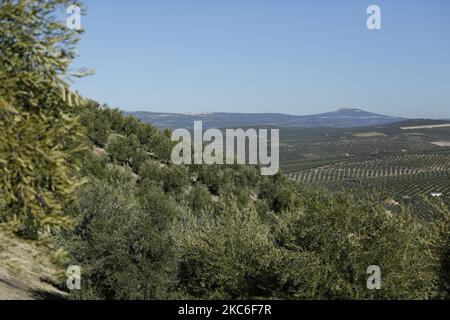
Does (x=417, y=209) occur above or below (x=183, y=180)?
below

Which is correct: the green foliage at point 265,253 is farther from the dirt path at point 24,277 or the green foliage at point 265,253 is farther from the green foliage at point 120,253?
the dirt path at point 24,277

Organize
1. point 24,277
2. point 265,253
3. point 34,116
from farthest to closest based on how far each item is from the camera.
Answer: point 24,277
point 265,253
point 34,116

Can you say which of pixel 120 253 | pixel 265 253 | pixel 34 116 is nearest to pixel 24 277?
pixel 120 253

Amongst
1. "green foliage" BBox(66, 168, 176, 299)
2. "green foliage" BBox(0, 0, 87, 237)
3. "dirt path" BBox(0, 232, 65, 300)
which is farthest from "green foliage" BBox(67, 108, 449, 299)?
"green foliage" BBox(0, 0, 87, 237)

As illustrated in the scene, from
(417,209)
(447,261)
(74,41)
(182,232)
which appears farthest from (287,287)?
(417,209)

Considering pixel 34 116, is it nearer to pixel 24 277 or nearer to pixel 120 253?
pixel 120 253

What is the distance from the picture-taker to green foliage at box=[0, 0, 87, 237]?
885cm

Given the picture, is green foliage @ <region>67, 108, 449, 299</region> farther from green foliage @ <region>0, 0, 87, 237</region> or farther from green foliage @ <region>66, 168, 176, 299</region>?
green foliage @ <region>0, 0, 87, 237</region>

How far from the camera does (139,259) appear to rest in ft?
59.9

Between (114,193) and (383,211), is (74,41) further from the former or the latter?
(114,193)

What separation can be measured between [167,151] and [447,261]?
34.9 m

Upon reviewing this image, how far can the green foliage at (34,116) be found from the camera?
8852mm

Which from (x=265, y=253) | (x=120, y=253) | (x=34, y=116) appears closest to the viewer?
(x=34, y=116)

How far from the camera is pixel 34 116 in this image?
918cm
